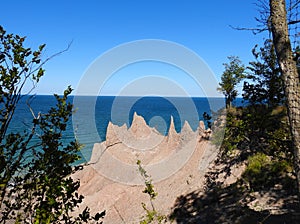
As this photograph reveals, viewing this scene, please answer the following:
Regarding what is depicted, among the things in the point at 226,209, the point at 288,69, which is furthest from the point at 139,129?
the point at 288,69

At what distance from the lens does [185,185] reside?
17.3m

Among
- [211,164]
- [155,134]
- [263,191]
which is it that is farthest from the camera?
[155,134]

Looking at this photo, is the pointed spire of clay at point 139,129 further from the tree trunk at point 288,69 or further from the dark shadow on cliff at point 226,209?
the tree trunk at point 288,69

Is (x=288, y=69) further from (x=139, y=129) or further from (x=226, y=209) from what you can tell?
(x=139, y=129)

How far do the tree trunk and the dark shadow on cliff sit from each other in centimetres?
505

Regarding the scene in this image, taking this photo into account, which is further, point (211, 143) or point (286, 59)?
point (211, 143)

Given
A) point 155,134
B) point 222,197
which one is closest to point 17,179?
point 222,197

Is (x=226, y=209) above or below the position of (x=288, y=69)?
below

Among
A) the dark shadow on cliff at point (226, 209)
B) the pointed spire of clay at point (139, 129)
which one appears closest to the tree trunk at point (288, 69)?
the dark shadow on cliff at point (226, 209)

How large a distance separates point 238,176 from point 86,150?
126ft

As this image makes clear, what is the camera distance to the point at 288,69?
4211mm

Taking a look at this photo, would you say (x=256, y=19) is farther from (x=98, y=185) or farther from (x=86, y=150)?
(x=86, y=150)

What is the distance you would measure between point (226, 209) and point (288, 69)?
8732 millimetres

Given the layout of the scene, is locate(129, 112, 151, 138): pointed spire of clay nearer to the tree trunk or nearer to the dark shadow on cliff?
the dark shadow on cliff
